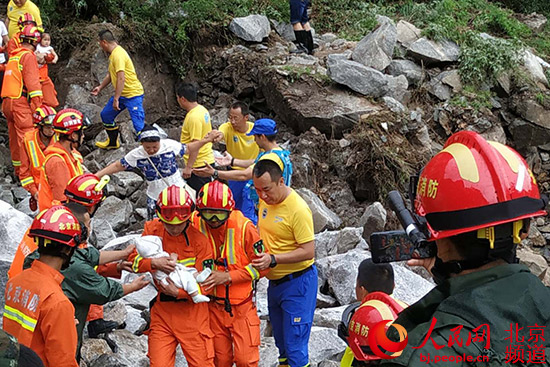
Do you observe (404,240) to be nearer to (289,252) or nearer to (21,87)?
(289,252)

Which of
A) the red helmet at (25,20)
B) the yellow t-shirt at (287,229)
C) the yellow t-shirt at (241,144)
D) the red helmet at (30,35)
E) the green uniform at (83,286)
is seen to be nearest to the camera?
the green uniform at (83,286)

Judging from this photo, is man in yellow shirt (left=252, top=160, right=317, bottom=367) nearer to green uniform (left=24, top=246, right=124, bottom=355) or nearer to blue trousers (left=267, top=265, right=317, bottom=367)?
blue trousers (left=267, top=265, right=317, bottom=367)

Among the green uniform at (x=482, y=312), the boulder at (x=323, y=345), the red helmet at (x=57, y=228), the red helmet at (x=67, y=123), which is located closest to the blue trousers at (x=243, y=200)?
the boulder at (x=323, y=345)

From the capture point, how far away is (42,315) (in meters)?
3.72

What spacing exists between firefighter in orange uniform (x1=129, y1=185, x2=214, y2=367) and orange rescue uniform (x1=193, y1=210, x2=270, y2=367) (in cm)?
11

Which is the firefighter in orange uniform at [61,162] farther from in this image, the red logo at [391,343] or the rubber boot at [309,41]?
the rubber boot at [309,41]

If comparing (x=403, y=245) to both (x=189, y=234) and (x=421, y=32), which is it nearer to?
(x=189, y=234)

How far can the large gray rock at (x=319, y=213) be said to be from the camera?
360 inches

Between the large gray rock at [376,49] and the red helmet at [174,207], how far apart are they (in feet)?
26.1

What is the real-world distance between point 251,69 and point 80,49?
3.42 meters

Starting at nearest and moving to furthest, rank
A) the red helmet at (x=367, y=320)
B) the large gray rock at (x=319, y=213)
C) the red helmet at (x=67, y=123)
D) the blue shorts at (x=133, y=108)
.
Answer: the red helmet at (x=367, y=320)
the red helmet at (x=67, y=123)
the large gray rock at (x=319, y=213)
the blue shorts at (x=133, y=108)

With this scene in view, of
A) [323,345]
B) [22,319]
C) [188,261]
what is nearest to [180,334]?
[188,261]

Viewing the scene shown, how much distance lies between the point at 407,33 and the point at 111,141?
658 cm

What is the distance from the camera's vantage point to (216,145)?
1081 cm
